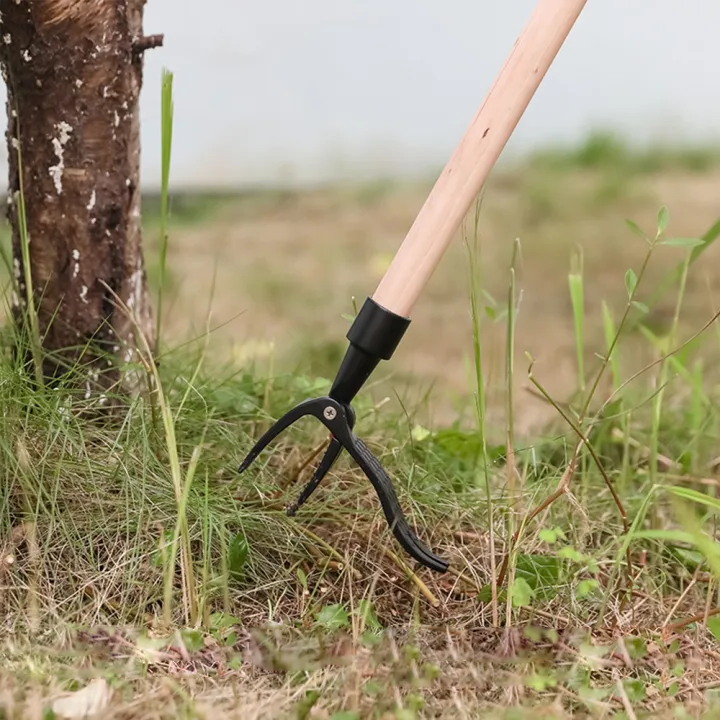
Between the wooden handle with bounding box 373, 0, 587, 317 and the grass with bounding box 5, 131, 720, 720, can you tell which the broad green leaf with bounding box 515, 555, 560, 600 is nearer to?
the grass with bounding box 5, 131, 720, 720

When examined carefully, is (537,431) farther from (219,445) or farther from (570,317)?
(570,317)

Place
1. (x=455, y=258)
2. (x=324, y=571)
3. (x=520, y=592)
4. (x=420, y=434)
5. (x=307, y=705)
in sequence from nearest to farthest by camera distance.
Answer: (x=307, y=705)
(x=520, y=592)
(x=324, y=571)
(x=420, y=434)
(x=455, y=258)

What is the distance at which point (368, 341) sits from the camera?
102 centimetres

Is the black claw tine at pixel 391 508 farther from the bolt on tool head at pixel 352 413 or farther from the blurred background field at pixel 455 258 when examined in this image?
the blurred background field at pixel 455 258

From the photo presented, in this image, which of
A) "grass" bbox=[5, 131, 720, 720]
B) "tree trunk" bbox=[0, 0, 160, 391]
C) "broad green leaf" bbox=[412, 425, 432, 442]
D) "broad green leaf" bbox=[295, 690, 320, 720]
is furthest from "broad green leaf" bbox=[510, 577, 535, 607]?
"tree trunk" bbox=[0, 0, 160, 391]

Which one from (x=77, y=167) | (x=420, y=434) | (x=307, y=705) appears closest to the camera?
(x=307, y=705)

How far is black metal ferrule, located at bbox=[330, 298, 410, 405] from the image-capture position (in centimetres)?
101

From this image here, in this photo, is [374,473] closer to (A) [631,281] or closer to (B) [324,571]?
(B) [324,571]

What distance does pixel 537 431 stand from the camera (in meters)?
1.77

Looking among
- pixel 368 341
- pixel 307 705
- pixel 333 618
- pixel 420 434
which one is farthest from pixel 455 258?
pixel 307 705

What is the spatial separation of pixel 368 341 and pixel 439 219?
160 mm

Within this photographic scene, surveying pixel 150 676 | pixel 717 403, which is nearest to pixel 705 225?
pixel 717 403

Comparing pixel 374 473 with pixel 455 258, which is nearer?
pixel 374 473

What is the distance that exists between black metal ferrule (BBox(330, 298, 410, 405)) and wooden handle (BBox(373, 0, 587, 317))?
0.01 metres
